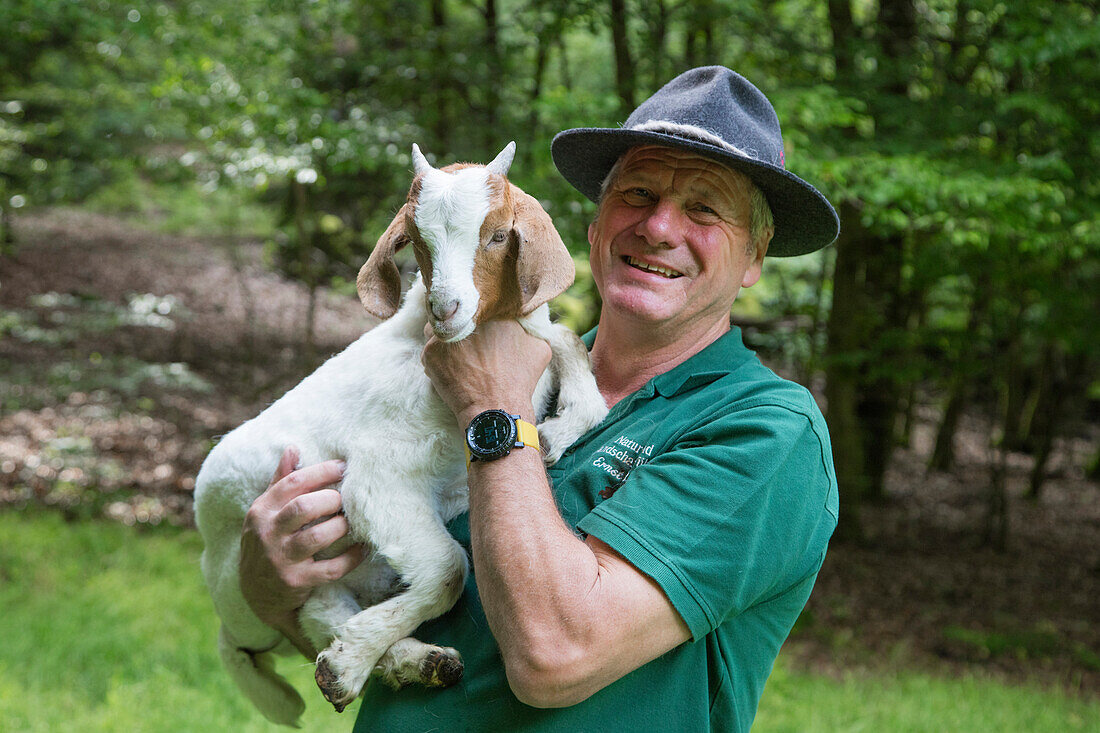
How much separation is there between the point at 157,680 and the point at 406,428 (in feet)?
12.7

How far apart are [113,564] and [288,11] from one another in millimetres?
4847

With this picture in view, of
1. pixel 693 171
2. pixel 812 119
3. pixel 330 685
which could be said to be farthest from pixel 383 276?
pixel 812 119

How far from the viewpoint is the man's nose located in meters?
1.98

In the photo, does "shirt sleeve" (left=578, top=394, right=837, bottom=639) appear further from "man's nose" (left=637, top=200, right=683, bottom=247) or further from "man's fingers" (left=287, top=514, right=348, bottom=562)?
"man's fingers" (left=287, top=514, right=348, bottom=562)

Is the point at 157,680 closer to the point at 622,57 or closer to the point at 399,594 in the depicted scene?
the point at 399,594

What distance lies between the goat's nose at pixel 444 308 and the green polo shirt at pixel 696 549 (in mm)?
444

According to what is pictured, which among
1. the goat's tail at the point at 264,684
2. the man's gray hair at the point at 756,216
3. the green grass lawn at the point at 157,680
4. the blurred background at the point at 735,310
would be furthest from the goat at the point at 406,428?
the blurred background at the point at 735,310

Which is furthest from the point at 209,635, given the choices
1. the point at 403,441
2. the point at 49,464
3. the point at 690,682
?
the point at 690,682

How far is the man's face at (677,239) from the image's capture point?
200 centimetres

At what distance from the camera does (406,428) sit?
1.94 meters

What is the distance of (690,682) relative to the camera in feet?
5.37

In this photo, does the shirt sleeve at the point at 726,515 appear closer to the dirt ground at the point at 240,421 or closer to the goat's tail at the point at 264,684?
the goat's tail at the point at 264,684

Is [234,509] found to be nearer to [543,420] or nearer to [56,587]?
[543,420]

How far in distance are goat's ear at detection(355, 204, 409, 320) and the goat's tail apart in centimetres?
112
